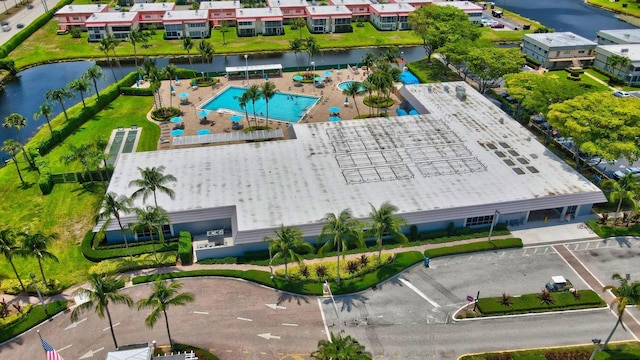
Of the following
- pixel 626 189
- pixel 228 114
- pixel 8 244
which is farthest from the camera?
pixel 228 114

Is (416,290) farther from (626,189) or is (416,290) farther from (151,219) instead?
(626,189)

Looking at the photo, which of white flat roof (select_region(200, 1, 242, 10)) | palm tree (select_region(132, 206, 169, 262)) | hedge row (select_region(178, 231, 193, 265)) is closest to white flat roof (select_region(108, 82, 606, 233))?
hedge row (select_region(178, 231, 193, 265))

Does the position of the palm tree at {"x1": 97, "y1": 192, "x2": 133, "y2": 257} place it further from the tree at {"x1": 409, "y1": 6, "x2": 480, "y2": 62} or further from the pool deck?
the tree at {"x1": 409, "y1": 6, "x2": 480, "y2": 62}

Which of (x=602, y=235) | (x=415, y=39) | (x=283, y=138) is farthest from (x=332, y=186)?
(x=415, y=39)

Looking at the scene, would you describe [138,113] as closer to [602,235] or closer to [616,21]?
[602,235]

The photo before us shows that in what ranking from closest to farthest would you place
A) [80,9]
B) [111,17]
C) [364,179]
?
[364,179] → [111,17] → [80,9]

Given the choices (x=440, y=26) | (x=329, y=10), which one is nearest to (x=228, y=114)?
(x=440, y=26)

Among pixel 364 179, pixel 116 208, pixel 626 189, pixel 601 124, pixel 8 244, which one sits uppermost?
pixel 601 124

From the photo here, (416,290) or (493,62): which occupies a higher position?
(493,62)
